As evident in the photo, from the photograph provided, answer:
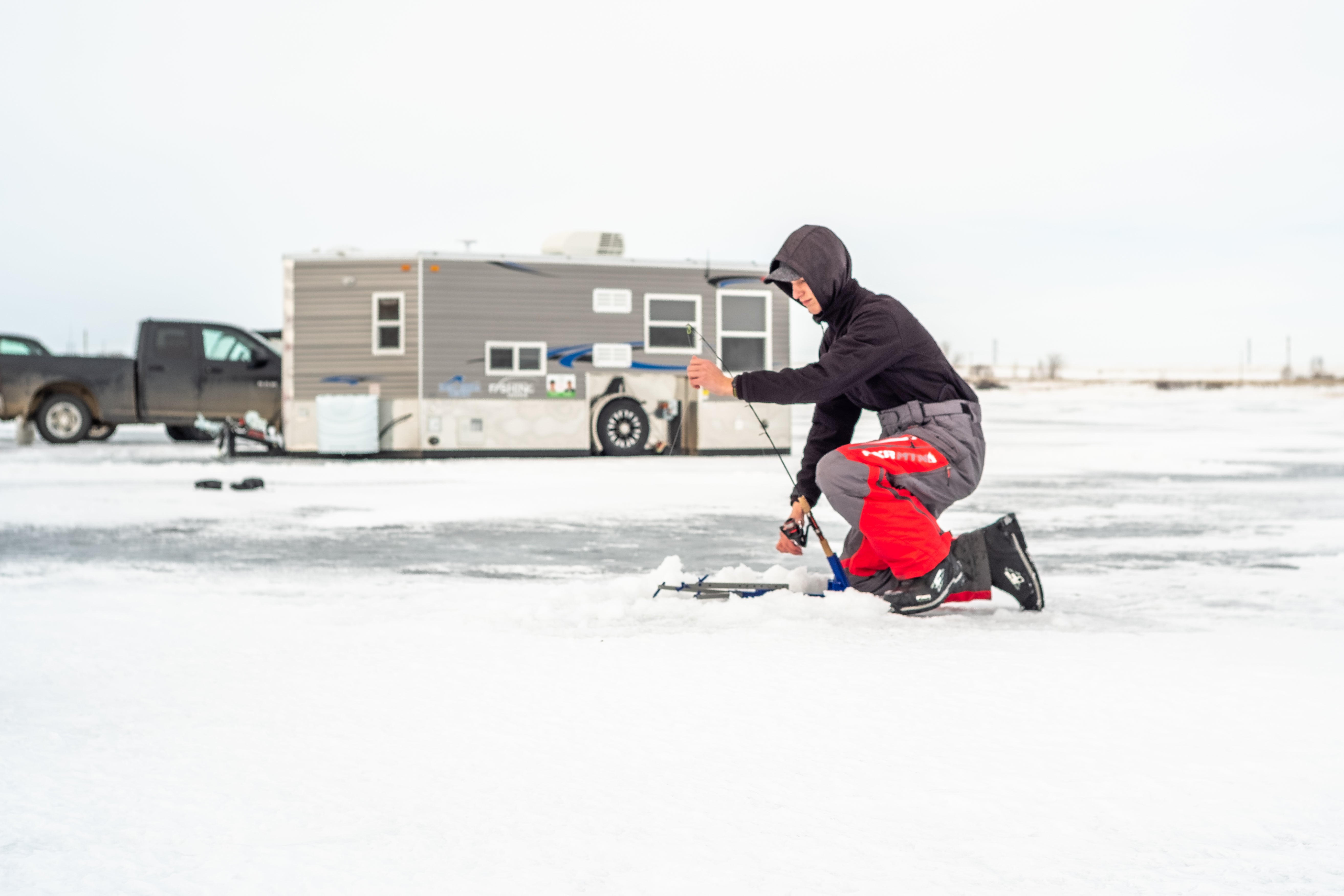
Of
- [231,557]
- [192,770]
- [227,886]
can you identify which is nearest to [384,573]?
[231,557]

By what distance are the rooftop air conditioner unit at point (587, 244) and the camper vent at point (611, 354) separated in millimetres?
1358

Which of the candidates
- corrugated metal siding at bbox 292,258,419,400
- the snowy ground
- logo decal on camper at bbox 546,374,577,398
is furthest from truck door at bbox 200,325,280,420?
the snowy ground

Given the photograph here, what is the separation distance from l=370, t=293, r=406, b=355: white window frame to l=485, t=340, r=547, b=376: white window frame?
1.11 metres

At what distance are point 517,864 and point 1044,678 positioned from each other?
1998 mm

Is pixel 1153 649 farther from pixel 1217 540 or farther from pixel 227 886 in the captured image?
pixel 1217 540

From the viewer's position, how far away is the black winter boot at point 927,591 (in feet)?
14.5

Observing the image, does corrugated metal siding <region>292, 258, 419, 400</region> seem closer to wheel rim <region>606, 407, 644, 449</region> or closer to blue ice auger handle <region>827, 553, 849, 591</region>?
wheel rim <region>606, 407, 644, 449</region>

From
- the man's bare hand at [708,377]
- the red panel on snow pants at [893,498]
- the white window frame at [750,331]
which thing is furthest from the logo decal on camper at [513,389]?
the man's bare hand at [708,377]

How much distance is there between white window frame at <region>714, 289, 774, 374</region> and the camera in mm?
16797

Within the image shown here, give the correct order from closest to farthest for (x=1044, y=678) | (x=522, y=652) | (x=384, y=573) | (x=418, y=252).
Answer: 1. (x=1044, y=678)
2. (x=522, y=652)
3. (x=384, y=573)
4. (x=418, y=252)

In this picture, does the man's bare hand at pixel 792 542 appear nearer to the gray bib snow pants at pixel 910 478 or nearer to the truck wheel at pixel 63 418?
the gray bib snow pants at pixel 910 478

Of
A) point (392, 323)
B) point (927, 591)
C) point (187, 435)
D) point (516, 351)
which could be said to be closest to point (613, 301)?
point (516, 351)

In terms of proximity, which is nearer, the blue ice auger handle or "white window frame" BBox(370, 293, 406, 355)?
the blue ice auger handle

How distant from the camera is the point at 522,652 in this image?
12.8 feet
